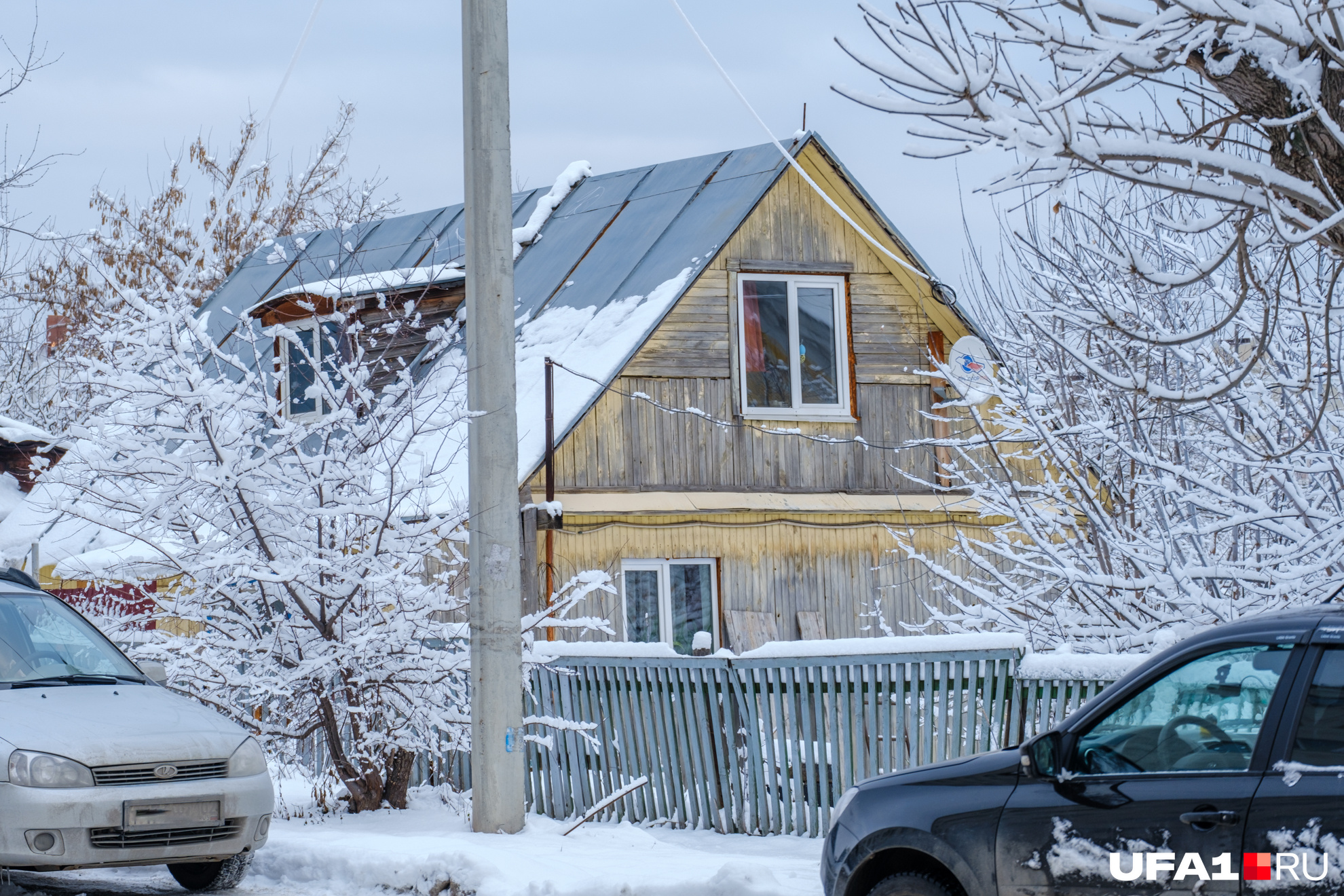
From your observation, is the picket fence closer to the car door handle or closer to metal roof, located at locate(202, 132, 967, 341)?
the car door handle

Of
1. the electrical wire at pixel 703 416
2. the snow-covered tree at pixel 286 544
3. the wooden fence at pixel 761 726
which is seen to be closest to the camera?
the wooden fence at pixel 761 726

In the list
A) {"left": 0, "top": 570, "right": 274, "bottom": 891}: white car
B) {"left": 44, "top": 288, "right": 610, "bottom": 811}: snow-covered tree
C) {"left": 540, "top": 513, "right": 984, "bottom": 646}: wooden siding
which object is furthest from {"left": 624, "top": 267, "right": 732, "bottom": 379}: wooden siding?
{"left": 0, "top": 570, "right": 274, "bottom": 891}: white car

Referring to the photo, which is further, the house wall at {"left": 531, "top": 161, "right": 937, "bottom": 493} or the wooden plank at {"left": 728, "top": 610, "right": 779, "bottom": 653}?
the wooden plank at {"left": 728, "top": 610, "right": 779, "bottom": 653}

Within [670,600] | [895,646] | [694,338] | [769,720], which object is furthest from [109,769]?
[694,338]

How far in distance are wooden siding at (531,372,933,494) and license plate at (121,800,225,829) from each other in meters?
7.20

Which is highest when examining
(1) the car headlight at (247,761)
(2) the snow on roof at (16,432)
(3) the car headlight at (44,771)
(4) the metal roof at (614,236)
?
(4) the metal roof at (614,236)

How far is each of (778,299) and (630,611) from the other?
3.75 m

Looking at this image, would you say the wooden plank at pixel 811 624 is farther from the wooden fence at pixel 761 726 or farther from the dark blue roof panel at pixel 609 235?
the wooden fence at pixel 761 726

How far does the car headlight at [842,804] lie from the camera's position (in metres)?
5.89

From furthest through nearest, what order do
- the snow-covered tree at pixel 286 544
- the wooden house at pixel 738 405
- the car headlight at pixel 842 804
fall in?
the wooden house at pixel 738 405, the snow-covered tree at pixel 286 544, the car headlight at pixel 842 804

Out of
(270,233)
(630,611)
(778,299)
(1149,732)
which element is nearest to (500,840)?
(1149,732)

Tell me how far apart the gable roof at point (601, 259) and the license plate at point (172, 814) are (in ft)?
21.3

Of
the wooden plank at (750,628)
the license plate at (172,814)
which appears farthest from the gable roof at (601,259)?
the license plate at (172,814)

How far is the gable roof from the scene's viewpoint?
48.9ft
